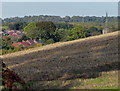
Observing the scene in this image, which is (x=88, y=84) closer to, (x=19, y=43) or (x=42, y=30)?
(x=19, y=43)

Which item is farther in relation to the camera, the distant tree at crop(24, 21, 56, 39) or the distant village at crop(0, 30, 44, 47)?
the distant tree at crop(24, 21, 56, 39)

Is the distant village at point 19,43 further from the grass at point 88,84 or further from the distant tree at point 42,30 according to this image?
the grass at point 88,84

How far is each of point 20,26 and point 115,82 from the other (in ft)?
317

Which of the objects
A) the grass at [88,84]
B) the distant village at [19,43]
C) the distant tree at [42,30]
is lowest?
the distant village at [19,43]

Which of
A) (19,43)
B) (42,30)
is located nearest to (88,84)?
(19,43)

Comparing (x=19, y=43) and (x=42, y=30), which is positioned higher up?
(x=42, y=30)

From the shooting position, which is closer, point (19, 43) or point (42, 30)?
point (19, 43)

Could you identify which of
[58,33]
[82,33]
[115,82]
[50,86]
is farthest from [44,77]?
[58,33]

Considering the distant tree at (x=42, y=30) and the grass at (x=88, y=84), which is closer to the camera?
the grass at (x=88, y=84)

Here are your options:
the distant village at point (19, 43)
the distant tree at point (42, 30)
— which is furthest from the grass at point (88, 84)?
the distant tree at point (42, 30)

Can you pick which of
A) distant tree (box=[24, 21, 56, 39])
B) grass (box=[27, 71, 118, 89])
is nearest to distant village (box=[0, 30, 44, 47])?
distant tree (box=[24, 21, 56, 39])

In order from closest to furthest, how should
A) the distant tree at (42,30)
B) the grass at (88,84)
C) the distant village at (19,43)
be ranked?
the grass at (88,84)
the distant village at (19,43)
the distant tree at (42,30)

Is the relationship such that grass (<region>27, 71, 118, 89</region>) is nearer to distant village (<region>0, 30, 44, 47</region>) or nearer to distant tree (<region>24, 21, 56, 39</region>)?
distant village (<region>0, 30, 44, 47</region>)

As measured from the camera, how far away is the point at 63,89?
27.0ft
